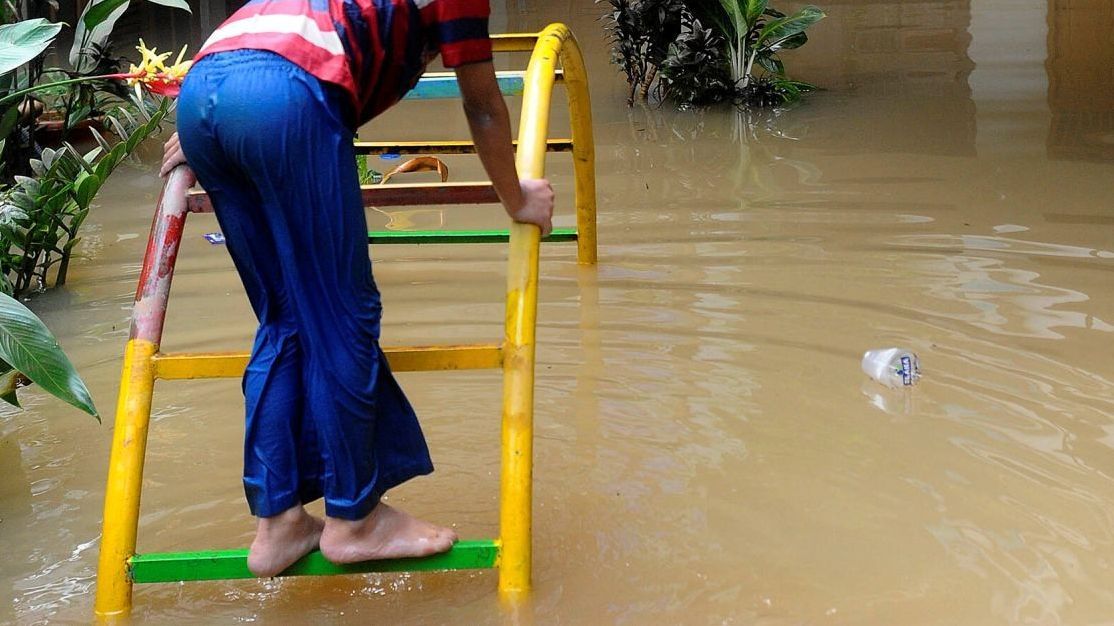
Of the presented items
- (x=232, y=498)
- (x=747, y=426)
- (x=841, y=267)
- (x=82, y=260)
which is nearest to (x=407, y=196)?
(x=232, y=498)

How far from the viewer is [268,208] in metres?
2.01

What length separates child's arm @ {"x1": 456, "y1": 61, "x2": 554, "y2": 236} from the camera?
2.00 metres

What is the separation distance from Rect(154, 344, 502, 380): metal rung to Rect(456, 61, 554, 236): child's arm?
0.27m

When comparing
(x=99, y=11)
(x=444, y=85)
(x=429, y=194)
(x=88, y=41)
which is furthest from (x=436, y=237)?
(x=88, y=41)

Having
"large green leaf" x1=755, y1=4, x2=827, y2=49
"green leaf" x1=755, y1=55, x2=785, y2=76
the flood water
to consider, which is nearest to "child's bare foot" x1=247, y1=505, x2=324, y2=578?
the flood water

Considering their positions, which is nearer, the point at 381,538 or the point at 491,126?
the point at 491,126

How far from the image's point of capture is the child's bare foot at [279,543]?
212 centimetres

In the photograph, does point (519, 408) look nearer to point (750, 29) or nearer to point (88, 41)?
point (88, 41)

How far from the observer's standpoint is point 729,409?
313 cm

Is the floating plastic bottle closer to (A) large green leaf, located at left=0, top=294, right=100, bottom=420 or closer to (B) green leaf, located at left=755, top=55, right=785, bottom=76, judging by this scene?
(A) large green leaf, located at left=0, top=294, right=100, bottom=420

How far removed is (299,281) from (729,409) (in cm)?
142

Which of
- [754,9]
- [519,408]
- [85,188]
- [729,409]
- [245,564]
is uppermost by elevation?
[754,9]

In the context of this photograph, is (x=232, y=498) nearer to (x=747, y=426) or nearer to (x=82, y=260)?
(x=747, y=426)

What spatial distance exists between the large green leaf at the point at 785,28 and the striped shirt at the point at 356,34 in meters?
5.14
